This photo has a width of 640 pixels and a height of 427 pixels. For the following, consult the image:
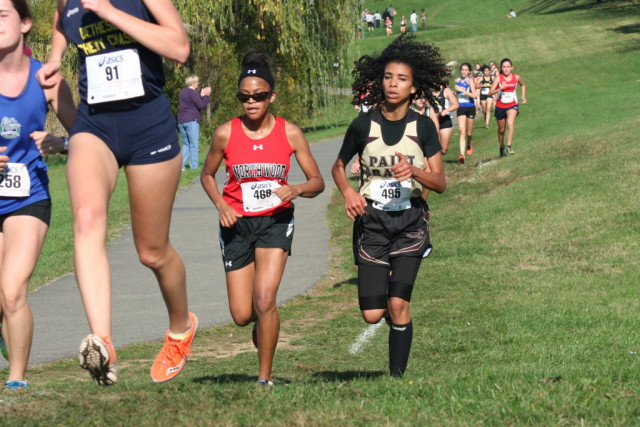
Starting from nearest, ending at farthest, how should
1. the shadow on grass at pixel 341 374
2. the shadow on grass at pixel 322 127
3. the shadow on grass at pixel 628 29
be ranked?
1. the shadow on grass at pixel 341 374
2. the shadow on grass at pixel 322 127
3. the shadow on grass at pixel 628 29

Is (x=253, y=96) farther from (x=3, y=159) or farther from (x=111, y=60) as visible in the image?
(x=111, y=60)

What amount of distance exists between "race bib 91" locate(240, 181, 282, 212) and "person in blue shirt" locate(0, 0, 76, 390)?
153 cm

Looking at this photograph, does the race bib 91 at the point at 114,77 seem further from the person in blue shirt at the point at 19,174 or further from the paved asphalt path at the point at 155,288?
the paved asphalt path at the point at 155,288

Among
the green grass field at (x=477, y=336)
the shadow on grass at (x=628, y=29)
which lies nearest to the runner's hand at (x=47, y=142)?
the green grass field at (x=477, y=336)

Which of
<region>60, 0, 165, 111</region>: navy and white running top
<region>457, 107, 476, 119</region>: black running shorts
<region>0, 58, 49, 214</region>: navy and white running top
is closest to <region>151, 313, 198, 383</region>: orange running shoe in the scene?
<region>0, 58, 49, 214</region>: navy and white running top

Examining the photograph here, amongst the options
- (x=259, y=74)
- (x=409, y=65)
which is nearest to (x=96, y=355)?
(x=259, y=74)

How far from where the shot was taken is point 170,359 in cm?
614

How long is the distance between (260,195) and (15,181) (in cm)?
181

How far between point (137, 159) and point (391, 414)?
1.75 meters

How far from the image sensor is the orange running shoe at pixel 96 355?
482cm

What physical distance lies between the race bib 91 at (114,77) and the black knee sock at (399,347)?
2.92 metres

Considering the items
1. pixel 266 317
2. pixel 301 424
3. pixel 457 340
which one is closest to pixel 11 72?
pixel 266 317

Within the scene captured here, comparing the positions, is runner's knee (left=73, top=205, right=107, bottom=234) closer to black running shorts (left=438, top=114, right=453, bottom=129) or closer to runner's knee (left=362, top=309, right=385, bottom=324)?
runner's knee (left=362, top=309, right=385, bottom=324)

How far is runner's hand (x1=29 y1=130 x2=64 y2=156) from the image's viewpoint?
20.0 ft
